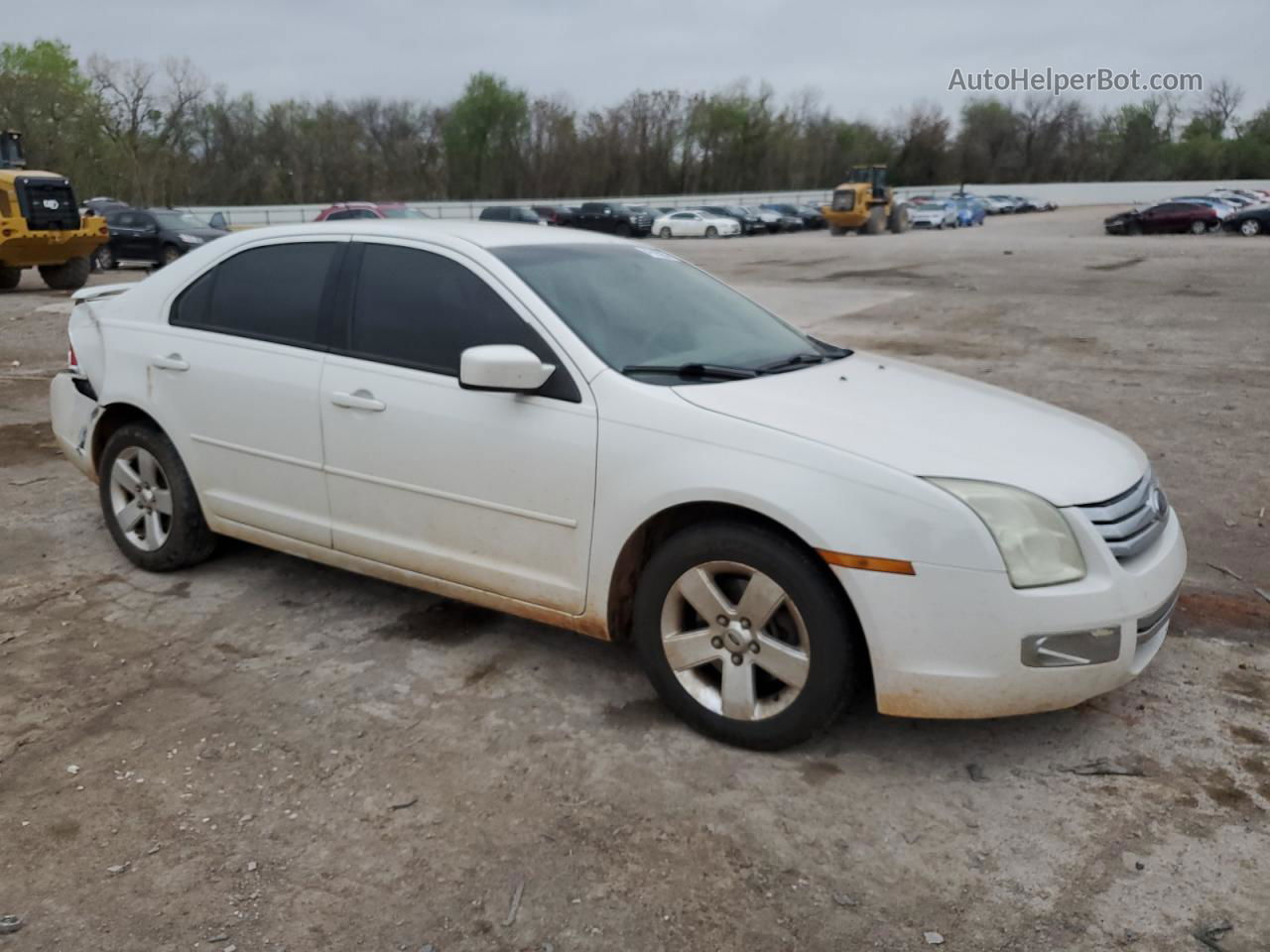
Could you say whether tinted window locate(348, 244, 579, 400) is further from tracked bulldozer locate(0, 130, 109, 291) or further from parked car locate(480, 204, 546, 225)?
parked car locate(480, 204, 546, 225)

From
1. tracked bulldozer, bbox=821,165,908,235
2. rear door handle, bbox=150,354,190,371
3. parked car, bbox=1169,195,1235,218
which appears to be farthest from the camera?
tracked bulldozer, bbox=821,165,908,235

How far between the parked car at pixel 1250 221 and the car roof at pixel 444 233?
39251 mm

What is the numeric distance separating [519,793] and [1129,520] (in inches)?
79.6

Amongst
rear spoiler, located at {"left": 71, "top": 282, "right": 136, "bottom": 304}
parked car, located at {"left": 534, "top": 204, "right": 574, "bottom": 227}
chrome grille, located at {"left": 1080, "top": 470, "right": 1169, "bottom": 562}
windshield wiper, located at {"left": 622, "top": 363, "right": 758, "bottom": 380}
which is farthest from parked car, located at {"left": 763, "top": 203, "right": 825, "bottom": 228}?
chrome grille, located at {"left": 1080, "top": 470, "right": 1169, "bottom": 562}

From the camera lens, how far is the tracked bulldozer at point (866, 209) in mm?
45469

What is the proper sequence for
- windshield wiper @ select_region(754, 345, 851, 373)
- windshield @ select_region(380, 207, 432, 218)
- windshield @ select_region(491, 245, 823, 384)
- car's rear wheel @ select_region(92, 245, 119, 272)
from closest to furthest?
windshield @ select_region(491, 245, 823, 384) → windshield wiper @ select_region(754, 345, 851, 373) → car's rear wheel @ select_region(92, 245, 119, 272) → windshield @ select_region(380, 207, 432, 218)

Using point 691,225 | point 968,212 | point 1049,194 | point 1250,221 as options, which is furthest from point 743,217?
point 1049,194

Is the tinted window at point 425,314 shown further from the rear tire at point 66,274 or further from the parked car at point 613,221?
the parked car at point 613,221

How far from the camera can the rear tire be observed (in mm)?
20484

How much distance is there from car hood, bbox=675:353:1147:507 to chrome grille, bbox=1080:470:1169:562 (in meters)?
0.03

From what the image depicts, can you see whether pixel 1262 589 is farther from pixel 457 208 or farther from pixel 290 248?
pixel 457 208

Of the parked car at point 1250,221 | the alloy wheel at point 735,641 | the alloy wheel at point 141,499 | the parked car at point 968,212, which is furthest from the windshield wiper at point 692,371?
the parked car at point 968,212

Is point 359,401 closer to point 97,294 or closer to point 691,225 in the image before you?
point 97,294

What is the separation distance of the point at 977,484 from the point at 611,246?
2000 millimetres
